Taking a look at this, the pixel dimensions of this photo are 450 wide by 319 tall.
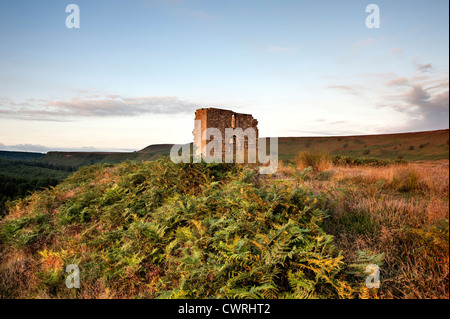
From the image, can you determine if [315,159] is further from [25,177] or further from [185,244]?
[25,177]

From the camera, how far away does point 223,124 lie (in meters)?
15.3

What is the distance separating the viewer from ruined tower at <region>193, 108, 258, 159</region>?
47.8 ft

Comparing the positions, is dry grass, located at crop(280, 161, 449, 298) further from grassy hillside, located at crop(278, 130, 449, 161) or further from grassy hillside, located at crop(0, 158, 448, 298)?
grassy hillside, located at crop(278, 130, 449, 161)

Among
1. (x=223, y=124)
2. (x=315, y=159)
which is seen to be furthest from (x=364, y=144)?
(x=223, y=124)

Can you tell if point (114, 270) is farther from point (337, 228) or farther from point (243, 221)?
point (337, 228)

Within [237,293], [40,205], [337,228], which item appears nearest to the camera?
[237,293]

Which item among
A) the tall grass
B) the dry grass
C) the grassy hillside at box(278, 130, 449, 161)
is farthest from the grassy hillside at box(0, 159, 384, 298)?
the grassy hillside at box(278, 130, 449, 161)

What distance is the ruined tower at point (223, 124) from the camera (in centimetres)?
1457

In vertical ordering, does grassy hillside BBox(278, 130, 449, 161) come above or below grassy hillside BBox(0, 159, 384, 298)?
above

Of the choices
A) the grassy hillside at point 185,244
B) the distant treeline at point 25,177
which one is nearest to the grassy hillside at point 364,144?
the grassy hillside at point 185,244

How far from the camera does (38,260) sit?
4988mm
